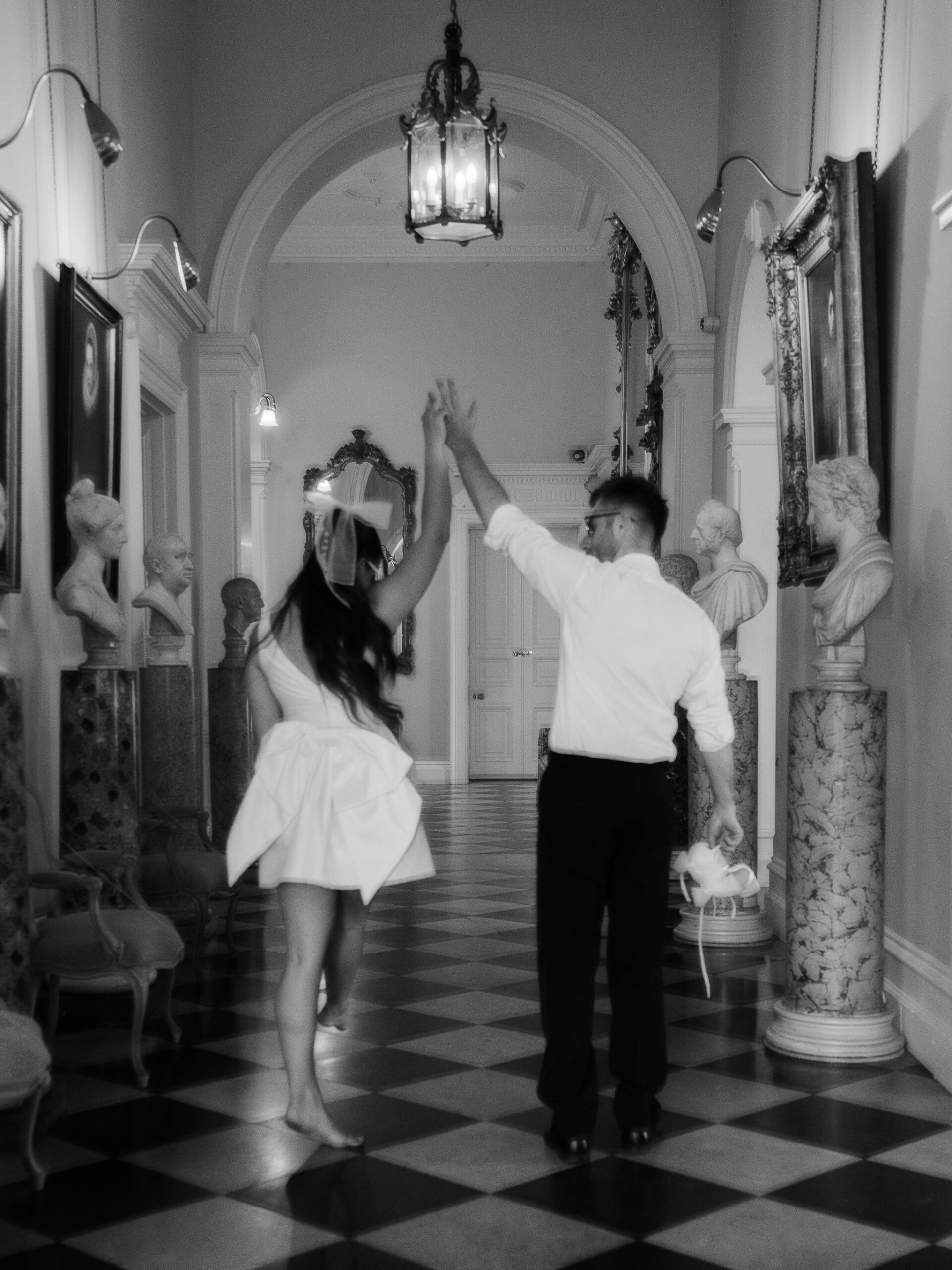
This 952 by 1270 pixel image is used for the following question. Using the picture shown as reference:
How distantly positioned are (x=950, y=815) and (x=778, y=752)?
2.78 meters

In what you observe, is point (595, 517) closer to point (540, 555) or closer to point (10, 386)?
point (540, 555)

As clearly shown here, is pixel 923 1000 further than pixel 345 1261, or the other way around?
pixel 923 1000

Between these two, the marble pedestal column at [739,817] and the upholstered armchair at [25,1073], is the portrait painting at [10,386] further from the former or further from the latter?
the marble pedestal column at [739,817]

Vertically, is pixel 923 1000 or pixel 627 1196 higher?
pixel 923 1000

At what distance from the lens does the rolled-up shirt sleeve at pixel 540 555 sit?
372cm

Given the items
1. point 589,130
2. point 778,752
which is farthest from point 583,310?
point 778,752

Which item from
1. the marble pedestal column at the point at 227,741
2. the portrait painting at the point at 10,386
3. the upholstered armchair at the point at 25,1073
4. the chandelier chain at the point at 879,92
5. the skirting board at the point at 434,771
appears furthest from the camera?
the skirting board at the point at 434,771

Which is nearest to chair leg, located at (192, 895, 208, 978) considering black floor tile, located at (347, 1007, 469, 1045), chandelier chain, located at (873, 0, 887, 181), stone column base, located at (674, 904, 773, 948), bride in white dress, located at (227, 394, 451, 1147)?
black floor tile, located at (347, 1007, 469, 1045)

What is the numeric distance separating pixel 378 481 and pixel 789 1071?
11.3 metres

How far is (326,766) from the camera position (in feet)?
12.0

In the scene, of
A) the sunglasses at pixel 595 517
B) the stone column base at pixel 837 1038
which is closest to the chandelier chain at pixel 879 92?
the sunglasses at pixel 595 517

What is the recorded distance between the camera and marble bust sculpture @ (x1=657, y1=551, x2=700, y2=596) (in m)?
8.56

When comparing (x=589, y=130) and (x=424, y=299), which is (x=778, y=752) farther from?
(x=424, y=299)

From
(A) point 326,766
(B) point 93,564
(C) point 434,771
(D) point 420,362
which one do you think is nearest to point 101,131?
(B) point 93,564
